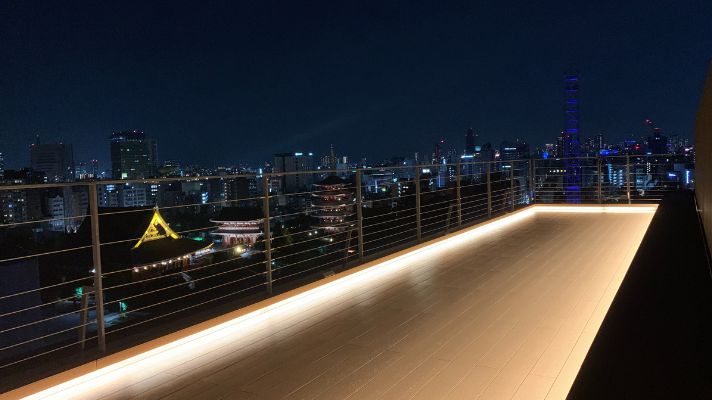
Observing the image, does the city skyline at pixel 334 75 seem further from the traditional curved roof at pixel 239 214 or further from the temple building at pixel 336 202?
the temple building at pixel 336 202

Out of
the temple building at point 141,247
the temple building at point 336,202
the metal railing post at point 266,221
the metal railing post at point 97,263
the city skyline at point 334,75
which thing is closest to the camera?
the metal railing post at point 97,263

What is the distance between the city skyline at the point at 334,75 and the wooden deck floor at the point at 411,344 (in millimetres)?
12441

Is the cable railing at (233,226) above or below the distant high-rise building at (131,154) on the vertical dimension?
below

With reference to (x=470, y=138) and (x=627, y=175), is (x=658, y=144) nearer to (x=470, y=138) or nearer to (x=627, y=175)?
(x=627, y=175)

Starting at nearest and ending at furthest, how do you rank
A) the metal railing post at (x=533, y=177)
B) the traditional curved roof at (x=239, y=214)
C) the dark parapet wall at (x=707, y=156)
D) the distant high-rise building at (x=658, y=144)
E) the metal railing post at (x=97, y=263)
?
1. the metal railing post at (x=97, y=263)
2. the dark parapet wall at (x=707, y=156)
3. the metal railing post at (x=533, y=177)
4. the distant high-rise building at (x=658, y=144)
5. the traditional curved roof at (x=239, y=214)

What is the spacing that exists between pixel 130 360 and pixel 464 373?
55.8 inches

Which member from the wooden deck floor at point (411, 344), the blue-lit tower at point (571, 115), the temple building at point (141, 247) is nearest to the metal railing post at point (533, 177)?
the wooden deck floor at point (411, 344)

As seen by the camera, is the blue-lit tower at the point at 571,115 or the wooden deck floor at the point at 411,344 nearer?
the wooden deck floor at the point at 411,344

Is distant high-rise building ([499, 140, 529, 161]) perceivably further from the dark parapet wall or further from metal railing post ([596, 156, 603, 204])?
the dark parapet wall

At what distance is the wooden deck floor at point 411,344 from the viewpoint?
1926mm

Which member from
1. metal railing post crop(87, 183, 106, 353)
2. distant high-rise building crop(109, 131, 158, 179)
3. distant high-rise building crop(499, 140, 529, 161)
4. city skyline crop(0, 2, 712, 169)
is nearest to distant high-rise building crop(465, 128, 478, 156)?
city skyline crop(0, 2, 712, 169)

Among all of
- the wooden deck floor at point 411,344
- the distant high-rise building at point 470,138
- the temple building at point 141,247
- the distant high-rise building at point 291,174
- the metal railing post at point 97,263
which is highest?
the distant high-rise building at point 470,138

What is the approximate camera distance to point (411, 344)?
7.77 feet

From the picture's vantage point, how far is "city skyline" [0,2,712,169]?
24016 mm
